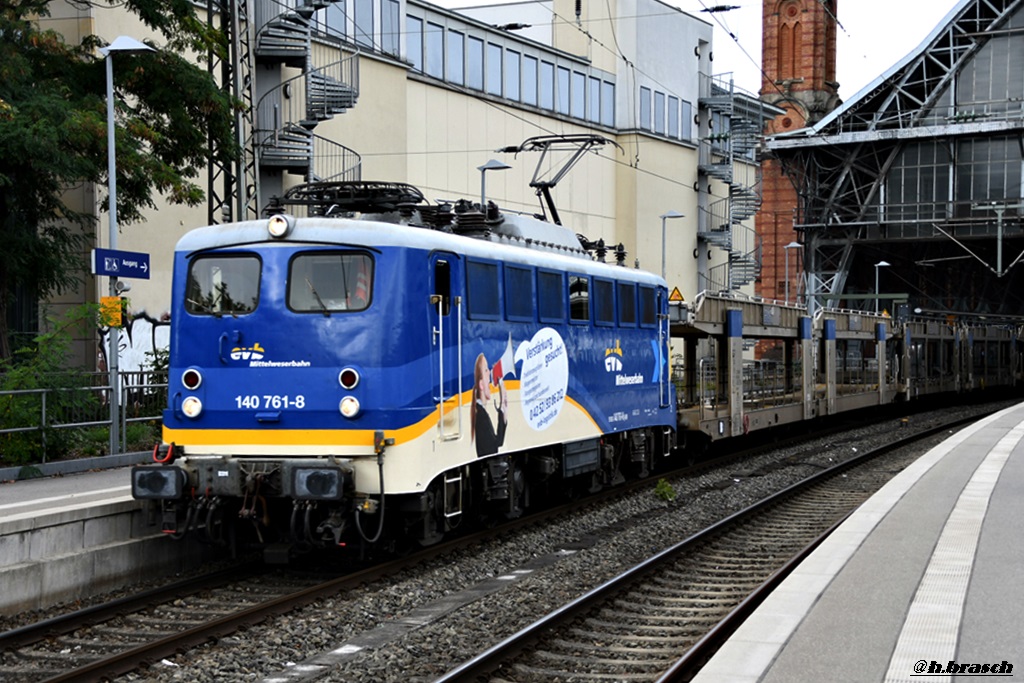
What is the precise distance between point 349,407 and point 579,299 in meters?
5.24

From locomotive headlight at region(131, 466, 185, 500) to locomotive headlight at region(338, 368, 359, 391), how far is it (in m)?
1.64

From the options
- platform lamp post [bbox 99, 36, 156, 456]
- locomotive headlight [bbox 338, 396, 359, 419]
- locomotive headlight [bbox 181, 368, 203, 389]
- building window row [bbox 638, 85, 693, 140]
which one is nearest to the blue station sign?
platform lamp post [bbox 99, 36, 156, 456]

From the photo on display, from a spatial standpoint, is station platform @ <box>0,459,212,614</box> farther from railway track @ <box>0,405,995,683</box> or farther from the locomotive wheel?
the locomotive wheel

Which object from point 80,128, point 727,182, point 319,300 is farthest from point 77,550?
point 727,182

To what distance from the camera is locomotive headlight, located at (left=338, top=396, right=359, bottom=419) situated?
1166 centimetres

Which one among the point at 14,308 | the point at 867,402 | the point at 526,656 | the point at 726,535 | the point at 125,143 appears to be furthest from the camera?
the point at 867,402

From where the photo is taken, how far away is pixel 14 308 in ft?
90.4

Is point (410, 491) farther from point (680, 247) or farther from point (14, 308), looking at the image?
point (680, 247)

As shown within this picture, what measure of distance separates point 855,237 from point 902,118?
19.9 ft

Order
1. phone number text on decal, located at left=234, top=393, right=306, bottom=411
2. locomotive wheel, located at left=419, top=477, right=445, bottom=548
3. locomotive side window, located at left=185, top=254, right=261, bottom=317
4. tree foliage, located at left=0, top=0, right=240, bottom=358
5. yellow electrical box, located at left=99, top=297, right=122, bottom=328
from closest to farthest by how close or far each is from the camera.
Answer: phone number text on decal, located at left=234, top=393, right=306, bottom=411
locomotive side window, located at left=185, top=254, right=261, bottom=317
locomotive wheel, located at left=419, top=477, right=445, bottom=548
yellow electrical box, located at left=99, top=297, right=122, bottom=328
tree foliage, located at left=0, top=0, right=240, bottom=358

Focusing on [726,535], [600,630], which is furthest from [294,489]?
[726,535]

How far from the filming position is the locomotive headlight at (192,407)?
12070 millimetres

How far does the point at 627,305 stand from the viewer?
1806 centimetres

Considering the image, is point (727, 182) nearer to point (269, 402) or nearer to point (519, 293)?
point (519, 293)
